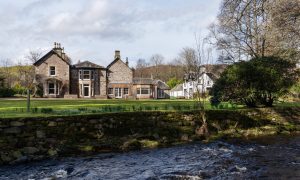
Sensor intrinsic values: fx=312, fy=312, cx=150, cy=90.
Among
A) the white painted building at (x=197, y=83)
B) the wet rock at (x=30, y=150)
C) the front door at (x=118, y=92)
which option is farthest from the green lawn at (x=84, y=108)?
the front door at (x=118, y=92)

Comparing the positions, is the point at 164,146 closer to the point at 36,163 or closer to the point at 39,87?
the point at 36,163

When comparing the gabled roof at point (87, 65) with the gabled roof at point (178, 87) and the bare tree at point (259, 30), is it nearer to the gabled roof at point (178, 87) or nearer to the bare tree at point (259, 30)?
the bare tree at point (259, 30)

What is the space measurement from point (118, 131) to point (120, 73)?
4122cm

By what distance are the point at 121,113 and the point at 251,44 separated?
22147 millimetres

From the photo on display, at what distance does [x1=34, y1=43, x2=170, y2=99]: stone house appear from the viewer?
5025 centimetres

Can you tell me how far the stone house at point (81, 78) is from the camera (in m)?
50.2

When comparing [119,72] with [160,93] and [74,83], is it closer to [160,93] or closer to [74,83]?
[74,83]

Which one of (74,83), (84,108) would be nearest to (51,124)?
(84,108)

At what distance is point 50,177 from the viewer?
30.8 feet

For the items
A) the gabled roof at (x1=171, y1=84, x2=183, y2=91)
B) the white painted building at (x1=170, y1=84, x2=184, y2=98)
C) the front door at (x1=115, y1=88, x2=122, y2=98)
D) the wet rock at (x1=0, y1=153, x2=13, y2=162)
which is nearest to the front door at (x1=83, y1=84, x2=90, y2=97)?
the front door at (x1=115, y1=88, x2=122, y2=98)

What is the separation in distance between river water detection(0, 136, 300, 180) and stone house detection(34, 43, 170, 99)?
1525 inches

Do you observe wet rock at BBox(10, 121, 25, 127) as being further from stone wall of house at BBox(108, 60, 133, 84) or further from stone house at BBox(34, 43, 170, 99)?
stone wall of house at BBox(108, 60, 133, 84)

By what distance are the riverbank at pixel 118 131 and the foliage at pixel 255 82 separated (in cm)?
128

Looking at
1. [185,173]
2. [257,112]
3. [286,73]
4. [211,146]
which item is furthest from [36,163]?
[286,73]
